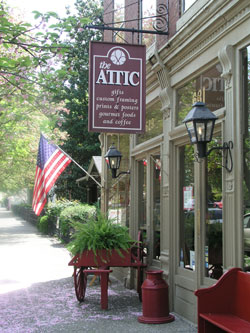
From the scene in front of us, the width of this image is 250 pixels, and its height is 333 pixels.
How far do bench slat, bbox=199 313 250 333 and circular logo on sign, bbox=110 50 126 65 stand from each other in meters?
4.52

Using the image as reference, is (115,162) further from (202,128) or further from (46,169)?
(202,128)

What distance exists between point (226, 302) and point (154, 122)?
4.89 meters

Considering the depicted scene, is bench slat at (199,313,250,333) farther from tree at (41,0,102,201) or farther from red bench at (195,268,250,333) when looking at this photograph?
tree at (41,0,102,201)

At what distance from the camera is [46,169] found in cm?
1268

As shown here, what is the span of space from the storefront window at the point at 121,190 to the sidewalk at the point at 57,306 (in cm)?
163

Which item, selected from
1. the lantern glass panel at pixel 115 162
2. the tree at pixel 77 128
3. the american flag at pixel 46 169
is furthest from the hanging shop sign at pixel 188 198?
the tree at pixel 77 128

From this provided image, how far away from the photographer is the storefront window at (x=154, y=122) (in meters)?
9.24

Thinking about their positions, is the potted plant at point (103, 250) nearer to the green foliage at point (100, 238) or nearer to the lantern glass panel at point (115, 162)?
the green foliage at point (100, 238)

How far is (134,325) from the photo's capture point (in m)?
7.23

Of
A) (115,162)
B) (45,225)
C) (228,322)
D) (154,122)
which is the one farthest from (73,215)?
(228,322)

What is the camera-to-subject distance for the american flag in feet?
40.3

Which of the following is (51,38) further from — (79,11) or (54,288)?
(79,11)

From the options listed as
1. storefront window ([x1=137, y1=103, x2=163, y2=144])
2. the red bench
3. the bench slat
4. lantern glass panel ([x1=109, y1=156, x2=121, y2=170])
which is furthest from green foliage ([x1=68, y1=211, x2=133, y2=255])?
the bench slat

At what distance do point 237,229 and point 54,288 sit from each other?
5765mm
